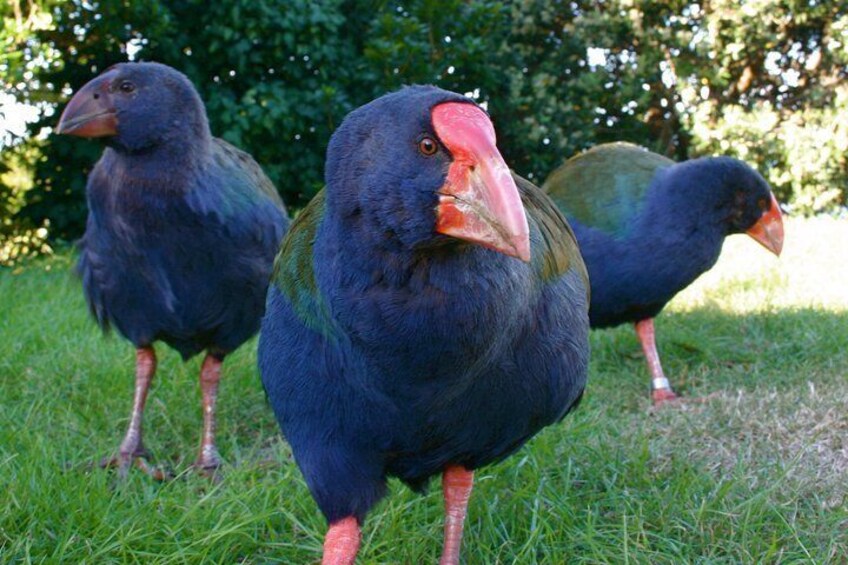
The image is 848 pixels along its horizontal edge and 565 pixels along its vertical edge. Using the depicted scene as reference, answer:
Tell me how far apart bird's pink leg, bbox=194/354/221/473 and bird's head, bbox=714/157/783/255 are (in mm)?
2071

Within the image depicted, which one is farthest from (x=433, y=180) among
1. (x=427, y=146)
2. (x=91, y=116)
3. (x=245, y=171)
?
(x=245, y=171)

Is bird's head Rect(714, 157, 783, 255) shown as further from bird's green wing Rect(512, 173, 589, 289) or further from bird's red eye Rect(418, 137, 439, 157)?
bird's red eye Rect(418, 137, 439, 157)

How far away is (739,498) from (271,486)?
1.24m

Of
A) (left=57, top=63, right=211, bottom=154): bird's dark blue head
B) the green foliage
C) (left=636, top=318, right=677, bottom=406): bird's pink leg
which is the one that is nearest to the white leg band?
(left=636, top=318, right=677, bottom=406): bird's pink leg

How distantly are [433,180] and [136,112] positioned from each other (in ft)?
5.57

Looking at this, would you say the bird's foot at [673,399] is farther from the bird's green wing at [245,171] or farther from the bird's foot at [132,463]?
the bird's foot at [132,463]

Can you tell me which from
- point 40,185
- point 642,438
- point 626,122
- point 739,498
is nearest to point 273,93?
point 40,185

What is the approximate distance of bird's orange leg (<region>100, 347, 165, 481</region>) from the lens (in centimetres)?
289

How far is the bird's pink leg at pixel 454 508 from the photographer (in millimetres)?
2146

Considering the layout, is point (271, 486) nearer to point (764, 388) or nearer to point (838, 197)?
point (764, 388)

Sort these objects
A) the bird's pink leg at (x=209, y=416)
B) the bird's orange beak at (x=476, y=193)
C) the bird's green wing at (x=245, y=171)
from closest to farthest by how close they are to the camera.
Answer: the bird's orange beak at (x=476, y=193)
the bird's pink leg at (x=209, y=416)
the bird's green wing at (x=245, y=171)

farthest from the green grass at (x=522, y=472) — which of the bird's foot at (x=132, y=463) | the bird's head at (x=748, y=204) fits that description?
the bird's head at (x=748, y=204)

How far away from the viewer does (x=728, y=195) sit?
12.4 feet

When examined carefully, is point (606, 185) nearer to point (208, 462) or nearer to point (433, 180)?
point (208, 462)
